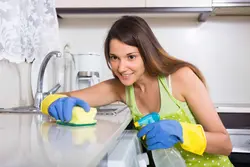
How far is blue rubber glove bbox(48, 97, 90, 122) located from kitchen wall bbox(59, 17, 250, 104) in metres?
1.27

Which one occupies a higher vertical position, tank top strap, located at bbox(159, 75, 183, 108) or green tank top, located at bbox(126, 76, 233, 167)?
tank top strap, located at bbox(159, 75, 183, 108)

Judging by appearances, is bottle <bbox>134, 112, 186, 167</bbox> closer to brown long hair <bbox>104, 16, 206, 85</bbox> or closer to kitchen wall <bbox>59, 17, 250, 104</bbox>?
brown long hair <bbox>104, 16, 206, 85</bbox>

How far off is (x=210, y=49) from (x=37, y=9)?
3.84ft

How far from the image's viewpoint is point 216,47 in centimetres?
220

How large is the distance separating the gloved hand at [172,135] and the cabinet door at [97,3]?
1.12 m

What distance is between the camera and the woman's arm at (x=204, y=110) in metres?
1.07


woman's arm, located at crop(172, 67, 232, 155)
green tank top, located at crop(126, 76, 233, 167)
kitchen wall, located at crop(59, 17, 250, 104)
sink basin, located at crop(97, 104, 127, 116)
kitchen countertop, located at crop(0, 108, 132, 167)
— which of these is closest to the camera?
kitchen countertop, located at crop(0, 108, 132, 167)

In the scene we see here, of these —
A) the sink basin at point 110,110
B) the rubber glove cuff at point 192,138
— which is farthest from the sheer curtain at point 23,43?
the rubber glove cuff at point 192,138

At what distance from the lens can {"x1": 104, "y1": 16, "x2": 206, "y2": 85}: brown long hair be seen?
109 centimetres

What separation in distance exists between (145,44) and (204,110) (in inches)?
11.8

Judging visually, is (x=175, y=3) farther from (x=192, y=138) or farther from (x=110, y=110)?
(x=192, y=138)

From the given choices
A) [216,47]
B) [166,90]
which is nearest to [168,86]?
[166,90]

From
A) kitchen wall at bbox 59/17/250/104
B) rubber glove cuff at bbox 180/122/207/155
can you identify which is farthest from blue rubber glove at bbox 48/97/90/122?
kitchen wall at bbox 59/17/250/104

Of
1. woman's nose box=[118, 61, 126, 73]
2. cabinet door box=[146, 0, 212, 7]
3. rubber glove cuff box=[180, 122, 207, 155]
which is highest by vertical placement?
cabinet door box=[146, 0, 212, 7]
